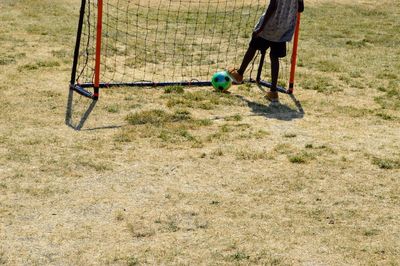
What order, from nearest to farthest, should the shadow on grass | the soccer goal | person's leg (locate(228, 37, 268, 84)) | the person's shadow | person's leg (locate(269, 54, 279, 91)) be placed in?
the shadow on grass → the person's shadow → person's leg (locate(269, 54, 279, 91)) → person's leg (locate(228, 37, 268, 84)) → the soccer goal

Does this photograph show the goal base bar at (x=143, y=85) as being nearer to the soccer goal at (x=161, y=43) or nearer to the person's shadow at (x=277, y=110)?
the soccer goal at (x=161, y=43)

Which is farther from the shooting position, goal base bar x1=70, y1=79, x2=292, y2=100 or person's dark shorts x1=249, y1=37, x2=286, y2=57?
person's dark shorts x1=249, y1=37, x2=286, y2=57

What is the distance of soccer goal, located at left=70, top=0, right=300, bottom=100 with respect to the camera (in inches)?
409

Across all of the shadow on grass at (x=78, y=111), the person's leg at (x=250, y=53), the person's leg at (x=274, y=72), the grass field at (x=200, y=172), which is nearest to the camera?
the grass field at (x=200, y=172)

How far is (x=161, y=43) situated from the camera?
42.0 ft

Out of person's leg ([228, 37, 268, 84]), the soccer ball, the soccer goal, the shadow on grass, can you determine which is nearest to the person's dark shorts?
person's leg ([228, 37, 268, 84])

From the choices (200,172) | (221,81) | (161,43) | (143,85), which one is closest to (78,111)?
(143,85)

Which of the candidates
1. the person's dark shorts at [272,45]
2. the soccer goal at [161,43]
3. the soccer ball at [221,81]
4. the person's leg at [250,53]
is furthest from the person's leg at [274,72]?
the soccer ball at [221,81]

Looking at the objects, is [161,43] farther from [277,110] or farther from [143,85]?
[277,110]

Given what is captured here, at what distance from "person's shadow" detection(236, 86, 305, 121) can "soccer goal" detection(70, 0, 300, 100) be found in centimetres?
65

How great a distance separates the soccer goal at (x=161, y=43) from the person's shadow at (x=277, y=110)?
2.13ft

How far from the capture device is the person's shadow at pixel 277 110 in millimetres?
9328

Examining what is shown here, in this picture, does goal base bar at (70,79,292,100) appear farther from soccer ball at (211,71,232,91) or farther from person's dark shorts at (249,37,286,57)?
person's dark shorts at (249,37,286,57)

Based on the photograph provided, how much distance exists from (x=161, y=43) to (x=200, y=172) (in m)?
5.77
